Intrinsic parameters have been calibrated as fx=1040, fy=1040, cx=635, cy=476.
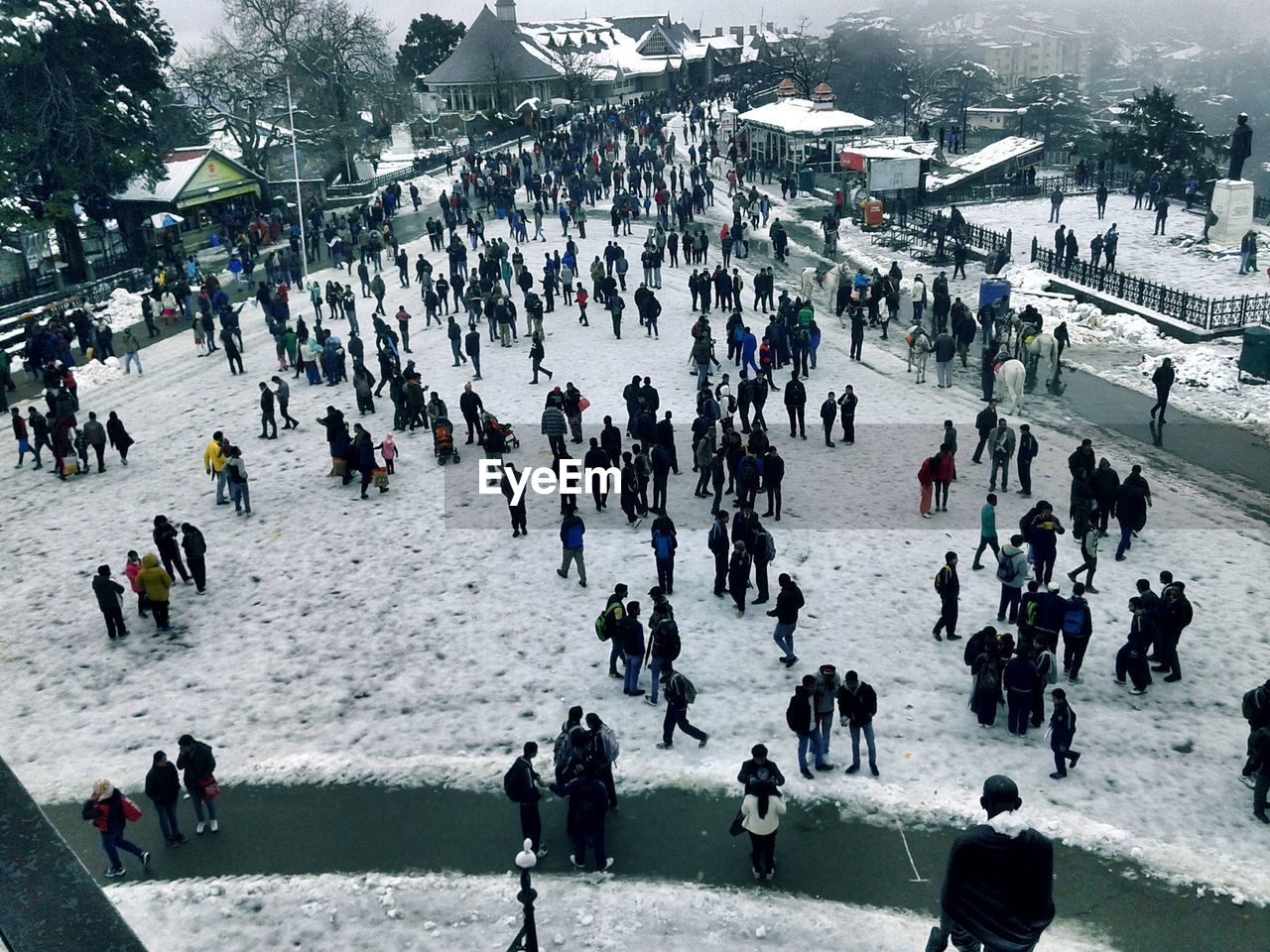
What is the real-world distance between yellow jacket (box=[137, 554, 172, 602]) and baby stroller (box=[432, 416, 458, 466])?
6.10m

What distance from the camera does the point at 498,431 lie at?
57.7 feet

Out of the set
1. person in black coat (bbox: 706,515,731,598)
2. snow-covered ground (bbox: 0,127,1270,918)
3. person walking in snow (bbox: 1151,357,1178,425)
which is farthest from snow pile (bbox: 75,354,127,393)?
person walking in snow (bbox: 1151,357,1178,425)

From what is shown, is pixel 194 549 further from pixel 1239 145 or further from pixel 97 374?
pixel 1239 145

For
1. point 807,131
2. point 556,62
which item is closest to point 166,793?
point 807,131

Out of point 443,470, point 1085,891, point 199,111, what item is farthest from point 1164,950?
point 199,111

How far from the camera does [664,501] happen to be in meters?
16.2

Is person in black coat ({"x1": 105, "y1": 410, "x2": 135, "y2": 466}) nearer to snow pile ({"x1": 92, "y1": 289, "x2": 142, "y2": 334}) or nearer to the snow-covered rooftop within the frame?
snow pile ({"x1": 92, "y1": 289, "x2": 142, "y2": 334})

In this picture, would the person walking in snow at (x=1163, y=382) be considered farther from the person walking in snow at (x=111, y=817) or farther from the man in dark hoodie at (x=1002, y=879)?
the person walking in snow at (x=111, y=817)

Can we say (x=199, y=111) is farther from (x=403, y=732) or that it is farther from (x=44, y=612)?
(x=403, y=732)

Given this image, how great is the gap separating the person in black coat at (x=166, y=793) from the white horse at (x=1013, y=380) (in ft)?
54.6

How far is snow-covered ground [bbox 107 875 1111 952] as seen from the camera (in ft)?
27.1

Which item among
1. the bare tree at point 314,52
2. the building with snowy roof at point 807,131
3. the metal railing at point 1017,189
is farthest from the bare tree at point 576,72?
the metal railing at point 1017,189

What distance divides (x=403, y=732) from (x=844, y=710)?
476cm

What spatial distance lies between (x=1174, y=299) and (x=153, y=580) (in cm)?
2526
